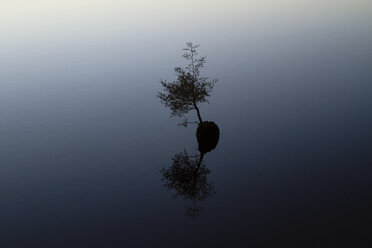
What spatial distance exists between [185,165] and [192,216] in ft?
24.5

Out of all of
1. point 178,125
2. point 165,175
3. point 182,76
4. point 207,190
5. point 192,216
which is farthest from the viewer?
point 178,125

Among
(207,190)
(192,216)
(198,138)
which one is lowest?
(192,216)

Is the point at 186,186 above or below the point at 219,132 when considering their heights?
below

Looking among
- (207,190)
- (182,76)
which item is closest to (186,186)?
(207,190)

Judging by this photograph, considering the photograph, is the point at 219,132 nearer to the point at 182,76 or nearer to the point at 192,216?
the point at 182,76

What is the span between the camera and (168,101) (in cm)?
4091

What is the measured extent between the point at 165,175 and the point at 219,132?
7248 millimetres

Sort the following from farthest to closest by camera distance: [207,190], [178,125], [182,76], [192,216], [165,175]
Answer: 1. [178,125]
2. [182,76]
3. [165,175]
4. [207,190]
5. [192,216]

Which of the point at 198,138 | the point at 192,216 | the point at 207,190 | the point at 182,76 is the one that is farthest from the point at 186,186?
the point at 182,76

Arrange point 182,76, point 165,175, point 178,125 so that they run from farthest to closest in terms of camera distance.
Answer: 1. point 178,125
2. point 182,76
3. point 165,175

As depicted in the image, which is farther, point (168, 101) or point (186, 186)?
point (168, 101)

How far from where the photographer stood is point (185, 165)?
3891 centimetres

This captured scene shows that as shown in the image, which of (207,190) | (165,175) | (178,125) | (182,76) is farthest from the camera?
(178,125)

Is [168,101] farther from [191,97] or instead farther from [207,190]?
[207,190]
